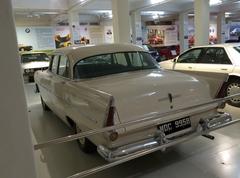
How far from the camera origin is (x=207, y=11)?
10.0 m

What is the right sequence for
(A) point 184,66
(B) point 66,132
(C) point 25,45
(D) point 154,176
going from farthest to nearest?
(C) point 25,45 < (A) point 184,66 < (B) point 66,132 < (D) point 154,176

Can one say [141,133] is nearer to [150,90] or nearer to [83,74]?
[150,90]

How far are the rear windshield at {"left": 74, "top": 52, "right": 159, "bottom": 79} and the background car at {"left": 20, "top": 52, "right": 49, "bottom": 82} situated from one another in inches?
305

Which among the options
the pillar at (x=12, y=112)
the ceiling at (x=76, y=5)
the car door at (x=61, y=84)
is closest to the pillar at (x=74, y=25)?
the ceiling at (x=76, y=5)

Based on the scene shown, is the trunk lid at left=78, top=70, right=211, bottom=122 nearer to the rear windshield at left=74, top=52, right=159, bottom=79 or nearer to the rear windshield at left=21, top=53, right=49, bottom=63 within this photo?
the rear windshield at left=74, top=52, right=159, bottom=79

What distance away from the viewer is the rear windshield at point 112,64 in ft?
11.7

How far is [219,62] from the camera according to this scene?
5.58 meters

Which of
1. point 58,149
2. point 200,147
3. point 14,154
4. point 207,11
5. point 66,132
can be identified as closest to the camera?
point 14,154

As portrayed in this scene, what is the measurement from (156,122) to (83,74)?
141 centimetres

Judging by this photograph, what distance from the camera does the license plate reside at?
2.73m

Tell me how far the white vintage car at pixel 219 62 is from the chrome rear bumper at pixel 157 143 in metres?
1.78

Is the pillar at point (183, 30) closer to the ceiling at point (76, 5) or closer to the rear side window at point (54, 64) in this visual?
the ceiling at point (76, 5)

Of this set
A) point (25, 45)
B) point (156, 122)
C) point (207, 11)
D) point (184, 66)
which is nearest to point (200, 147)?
point (156, 122)

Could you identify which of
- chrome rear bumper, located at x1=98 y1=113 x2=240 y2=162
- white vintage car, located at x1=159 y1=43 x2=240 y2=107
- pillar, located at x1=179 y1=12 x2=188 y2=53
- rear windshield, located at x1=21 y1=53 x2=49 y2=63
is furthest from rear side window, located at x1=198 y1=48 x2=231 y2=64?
pillar, located at x1=179 y1=12 x2=188 y2=53
